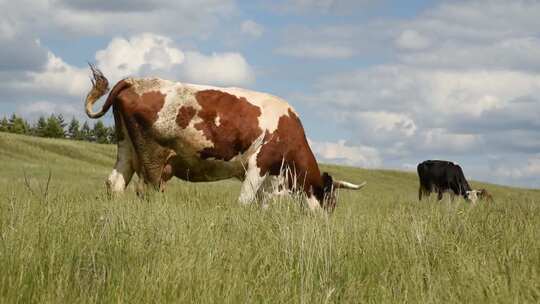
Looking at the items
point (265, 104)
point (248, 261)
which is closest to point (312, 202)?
point (265, 104)

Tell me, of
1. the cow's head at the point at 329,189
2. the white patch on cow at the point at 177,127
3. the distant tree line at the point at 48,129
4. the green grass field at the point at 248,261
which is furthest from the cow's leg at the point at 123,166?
the distant tree line at the point at 48,129

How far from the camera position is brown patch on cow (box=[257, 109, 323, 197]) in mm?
11172

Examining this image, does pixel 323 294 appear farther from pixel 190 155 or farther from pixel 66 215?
pixel 190 155

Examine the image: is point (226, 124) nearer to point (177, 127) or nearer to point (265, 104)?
point (177, 127)

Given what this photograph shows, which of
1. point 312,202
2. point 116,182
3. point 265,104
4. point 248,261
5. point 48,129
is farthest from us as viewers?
point 48,129

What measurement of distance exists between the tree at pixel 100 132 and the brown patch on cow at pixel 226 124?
10791 centimetres

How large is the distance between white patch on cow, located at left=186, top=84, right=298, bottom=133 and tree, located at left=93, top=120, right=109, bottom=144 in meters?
108

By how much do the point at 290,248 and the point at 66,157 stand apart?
50188 mm

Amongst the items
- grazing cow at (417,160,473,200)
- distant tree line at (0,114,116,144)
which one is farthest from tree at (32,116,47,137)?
grazing cow at (417,160,473,200)

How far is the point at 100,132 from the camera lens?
118562 mm

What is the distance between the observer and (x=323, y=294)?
14.4ft

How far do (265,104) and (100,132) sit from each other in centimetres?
11129

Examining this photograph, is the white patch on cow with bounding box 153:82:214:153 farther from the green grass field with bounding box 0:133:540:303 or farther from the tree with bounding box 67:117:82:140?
the tree with bounding box 67:117:82:140

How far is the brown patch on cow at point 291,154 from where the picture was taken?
11172 mm
